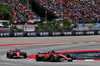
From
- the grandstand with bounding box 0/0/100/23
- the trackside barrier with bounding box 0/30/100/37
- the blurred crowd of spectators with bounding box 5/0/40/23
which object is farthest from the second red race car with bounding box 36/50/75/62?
the grandstand with bounding box 0/0/100/23

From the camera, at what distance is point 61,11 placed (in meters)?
62.3

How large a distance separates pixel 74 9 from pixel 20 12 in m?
16.6

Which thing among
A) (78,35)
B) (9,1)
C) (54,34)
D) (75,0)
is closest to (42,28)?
(54,34)

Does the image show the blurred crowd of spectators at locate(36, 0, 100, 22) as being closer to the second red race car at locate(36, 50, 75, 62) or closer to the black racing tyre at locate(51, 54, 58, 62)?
the second red race car at locate(36, 50, 75, 62)

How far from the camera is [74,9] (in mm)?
63594

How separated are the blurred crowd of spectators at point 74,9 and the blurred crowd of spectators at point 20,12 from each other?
26.3 ft

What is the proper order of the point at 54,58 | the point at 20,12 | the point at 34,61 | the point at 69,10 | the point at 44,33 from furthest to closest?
the point at 69,10
the point at 20,12
the point at 44,33
the point at 34,61
the point at 54,58

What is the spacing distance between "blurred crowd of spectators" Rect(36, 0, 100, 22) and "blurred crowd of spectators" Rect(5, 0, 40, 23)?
801 centimetres

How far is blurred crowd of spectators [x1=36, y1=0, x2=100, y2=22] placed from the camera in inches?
2436

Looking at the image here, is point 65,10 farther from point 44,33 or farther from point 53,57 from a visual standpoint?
point 53,57

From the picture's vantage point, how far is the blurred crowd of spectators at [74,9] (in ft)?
203

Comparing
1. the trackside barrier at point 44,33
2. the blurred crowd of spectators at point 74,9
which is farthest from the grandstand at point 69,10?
the trackside barrier at point 44,33

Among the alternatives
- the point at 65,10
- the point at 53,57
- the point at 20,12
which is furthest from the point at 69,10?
the point at 53,57

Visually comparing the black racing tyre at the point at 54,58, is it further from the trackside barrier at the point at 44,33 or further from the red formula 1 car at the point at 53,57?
the trackside barrier at the point at 44,33
